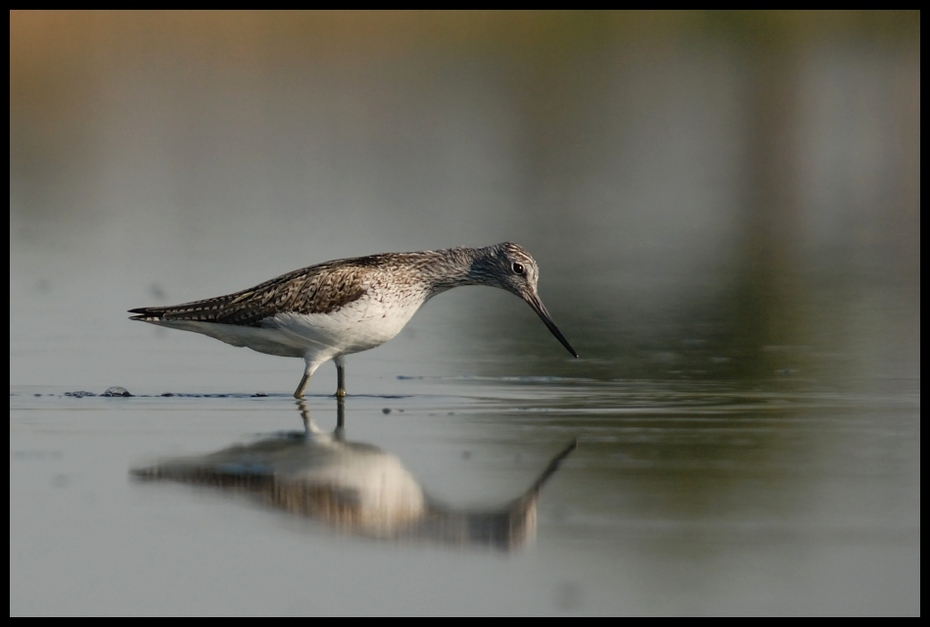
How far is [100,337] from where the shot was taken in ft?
38.0

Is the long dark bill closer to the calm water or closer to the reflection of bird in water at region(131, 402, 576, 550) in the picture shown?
the calm water

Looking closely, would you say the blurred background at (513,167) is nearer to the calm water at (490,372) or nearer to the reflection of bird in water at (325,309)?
the calm water at (490,372)

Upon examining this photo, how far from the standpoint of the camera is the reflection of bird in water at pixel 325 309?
9.70 meters

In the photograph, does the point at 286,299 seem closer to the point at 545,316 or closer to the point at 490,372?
the point at 490,372

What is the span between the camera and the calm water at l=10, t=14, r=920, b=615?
564 cm

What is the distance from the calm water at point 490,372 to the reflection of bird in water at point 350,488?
0.08 feet

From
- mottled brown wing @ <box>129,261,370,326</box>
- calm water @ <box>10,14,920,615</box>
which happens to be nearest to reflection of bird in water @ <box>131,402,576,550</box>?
calm water @ <box>10,14,920,615</box>

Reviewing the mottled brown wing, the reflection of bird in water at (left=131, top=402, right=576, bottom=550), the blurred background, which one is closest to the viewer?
the reflection of bird in water at (left=131, top=402, right=576, bottom=550)

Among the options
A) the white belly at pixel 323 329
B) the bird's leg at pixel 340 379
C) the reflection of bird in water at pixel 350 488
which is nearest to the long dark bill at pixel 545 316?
the white belly at pixel 323 329

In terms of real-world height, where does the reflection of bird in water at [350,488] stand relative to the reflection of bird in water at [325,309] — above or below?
below

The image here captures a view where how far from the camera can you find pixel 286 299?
9.91m

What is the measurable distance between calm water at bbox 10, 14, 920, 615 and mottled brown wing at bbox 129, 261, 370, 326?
42 centimetres

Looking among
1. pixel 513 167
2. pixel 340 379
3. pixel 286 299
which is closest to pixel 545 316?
pixel 340 379
